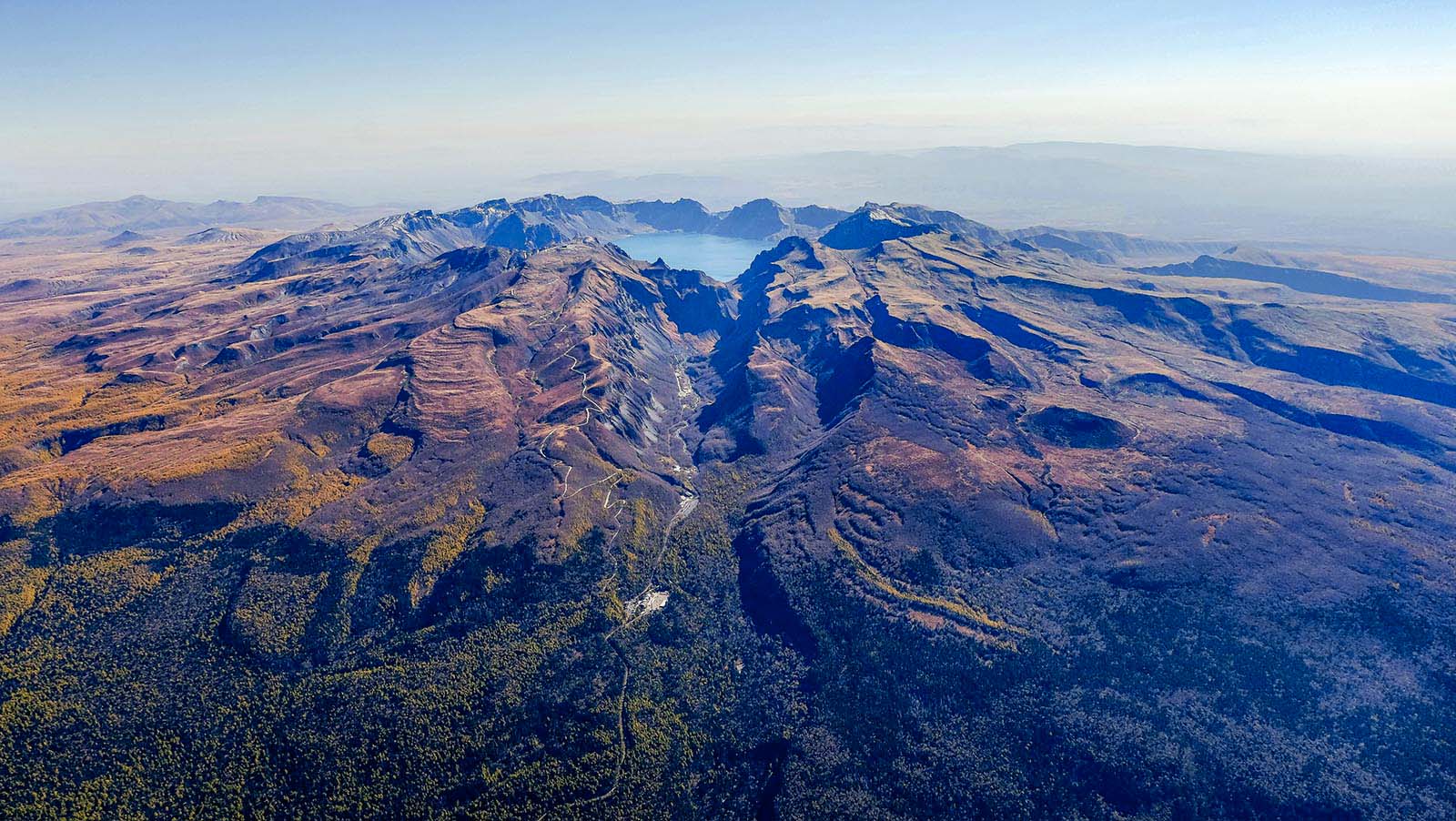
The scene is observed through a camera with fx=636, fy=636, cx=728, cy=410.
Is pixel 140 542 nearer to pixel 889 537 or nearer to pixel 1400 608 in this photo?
pixel 889 537

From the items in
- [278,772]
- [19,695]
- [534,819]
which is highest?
[19,695]

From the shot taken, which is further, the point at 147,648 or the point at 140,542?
the point at 140,542

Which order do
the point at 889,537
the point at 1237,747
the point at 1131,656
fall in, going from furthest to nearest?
the point at 889,537, the point at 1131,656, the point at 1237,747

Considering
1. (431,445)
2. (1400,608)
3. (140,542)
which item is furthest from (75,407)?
(1400,608)

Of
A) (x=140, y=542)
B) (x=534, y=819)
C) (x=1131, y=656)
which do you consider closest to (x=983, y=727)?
(x=1131, y=656)

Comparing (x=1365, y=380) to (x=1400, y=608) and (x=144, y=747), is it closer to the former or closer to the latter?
(x=1400, y=608)

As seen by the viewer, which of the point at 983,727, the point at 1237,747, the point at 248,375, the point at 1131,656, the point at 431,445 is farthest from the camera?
the point at 248,375

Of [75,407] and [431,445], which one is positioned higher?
[75,407]
